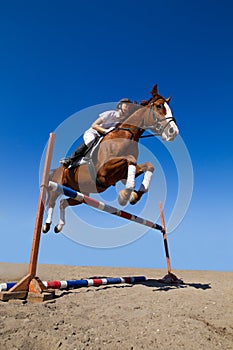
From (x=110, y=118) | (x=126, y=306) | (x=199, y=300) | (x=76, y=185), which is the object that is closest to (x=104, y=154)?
(x=110, y=118)

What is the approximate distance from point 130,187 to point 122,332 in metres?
1.95

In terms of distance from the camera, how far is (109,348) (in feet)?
6.13

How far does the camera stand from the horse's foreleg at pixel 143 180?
3930 mm

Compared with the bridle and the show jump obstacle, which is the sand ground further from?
the bridle

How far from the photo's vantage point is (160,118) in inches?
175

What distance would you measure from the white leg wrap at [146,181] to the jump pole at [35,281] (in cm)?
148

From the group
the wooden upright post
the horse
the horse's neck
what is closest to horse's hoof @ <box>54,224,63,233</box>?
the horse

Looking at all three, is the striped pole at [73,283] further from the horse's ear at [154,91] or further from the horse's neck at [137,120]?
the horse's ear at [154,91]

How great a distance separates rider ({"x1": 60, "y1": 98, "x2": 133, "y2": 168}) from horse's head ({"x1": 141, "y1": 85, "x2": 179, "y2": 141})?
1.21 ft

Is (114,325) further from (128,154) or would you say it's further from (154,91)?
(154,91)

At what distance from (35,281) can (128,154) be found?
2334 millimetres

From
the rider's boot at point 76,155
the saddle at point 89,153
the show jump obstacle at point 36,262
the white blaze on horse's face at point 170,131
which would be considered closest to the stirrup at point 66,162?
the rider's boot at point 76,155

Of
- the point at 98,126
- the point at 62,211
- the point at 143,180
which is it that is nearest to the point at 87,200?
the point at 143,180

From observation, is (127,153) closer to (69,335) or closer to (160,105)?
(160,105)
